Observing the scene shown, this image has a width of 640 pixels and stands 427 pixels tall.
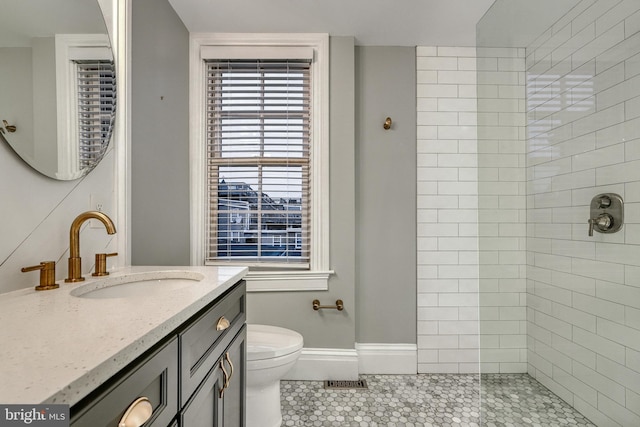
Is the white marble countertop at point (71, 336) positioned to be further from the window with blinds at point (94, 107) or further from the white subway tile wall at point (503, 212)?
the white subway tile wall at point (503, 212)

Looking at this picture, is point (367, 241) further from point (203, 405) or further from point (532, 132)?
point (203, 405)

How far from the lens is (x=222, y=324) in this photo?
3.07ft

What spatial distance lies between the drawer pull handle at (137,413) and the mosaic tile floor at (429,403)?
4.48 feet

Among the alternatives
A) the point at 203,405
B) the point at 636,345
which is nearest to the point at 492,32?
the point at 636,345

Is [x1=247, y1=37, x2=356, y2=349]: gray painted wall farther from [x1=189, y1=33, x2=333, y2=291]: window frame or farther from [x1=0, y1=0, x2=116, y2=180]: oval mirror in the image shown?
[x1=0, y1=0, x2=116, y2=180]: oval mirror

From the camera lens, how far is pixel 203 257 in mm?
2137

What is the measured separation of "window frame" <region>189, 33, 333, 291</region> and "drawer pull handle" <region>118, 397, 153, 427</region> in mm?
1570

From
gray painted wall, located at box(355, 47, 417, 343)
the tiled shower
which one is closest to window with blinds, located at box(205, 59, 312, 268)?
gray painted wall, located at box(355, 47, 417, 343)

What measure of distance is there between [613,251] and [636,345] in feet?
1.19

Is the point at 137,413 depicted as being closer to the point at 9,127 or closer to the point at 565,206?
the point at 9,127

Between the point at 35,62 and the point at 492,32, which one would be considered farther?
the point at 492,32

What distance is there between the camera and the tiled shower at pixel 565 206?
120 cm

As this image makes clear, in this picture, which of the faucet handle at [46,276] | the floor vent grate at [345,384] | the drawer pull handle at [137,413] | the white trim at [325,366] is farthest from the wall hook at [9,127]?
the floor vent grate at [345,384]

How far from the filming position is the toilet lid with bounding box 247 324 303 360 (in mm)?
1449
